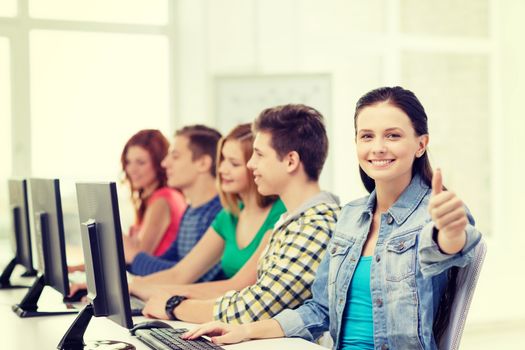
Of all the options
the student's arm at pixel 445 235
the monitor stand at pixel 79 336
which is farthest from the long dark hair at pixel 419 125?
the monitor stand at pixel 79 336

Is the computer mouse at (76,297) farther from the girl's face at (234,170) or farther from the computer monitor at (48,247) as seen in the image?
the girl's face at (234,170)

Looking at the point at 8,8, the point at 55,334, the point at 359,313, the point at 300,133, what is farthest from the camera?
the point at 8,8

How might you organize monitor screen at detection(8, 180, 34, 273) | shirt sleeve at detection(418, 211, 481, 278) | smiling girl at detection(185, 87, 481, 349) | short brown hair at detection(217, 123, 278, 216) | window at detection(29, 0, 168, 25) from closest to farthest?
shirt sleeve at detection(418, 211, 481, 278) < smiling girl at detection(185, 87, 481, 349) < short brown hair at detection(217, 123, 278, 216) < monitor screen at detection(8, 180, 34, 273) < window at detection(29, 0, 168, 25)

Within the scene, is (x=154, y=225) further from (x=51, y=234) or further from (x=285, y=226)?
(x=285, y=226)

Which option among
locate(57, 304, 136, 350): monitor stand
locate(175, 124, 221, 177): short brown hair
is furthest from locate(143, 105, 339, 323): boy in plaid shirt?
locate(175, 124, 221, 177): short brown hair

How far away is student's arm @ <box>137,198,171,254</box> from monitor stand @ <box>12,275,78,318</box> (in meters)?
1.04

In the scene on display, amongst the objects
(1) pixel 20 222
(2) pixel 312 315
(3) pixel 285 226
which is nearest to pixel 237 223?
(3) pixel 285 226

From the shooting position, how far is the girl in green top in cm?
267

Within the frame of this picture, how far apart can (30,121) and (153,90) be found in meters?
0.88

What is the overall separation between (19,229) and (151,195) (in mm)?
807

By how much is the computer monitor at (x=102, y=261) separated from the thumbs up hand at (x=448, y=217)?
0.73m

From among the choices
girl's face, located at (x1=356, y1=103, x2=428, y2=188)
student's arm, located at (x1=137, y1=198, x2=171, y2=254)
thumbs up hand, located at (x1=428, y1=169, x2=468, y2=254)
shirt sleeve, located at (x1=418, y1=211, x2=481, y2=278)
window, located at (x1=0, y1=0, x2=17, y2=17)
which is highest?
window, located at (x1=0, y1=0, x2=17, y2=17)

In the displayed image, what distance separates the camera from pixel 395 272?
1.90m

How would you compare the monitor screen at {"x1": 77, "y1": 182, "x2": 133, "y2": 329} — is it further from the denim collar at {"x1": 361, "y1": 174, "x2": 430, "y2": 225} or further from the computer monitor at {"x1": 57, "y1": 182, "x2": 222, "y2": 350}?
the denim collar at {"x1": 361, "y1": 174, "x2": 430, "y2": 225}
